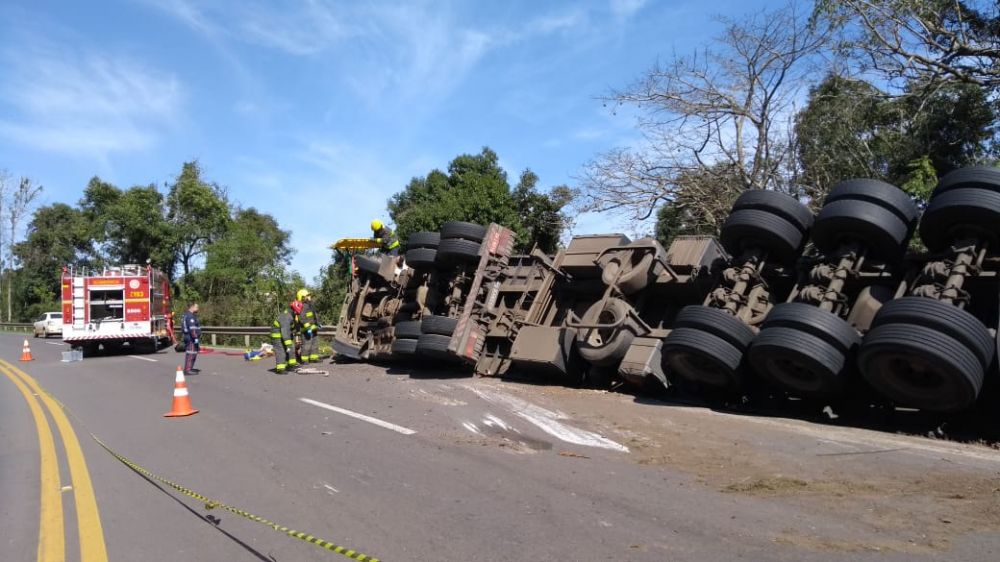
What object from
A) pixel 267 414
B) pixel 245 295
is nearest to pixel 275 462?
pixel 267 414

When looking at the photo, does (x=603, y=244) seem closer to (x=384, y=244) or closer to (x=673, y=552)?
(x=384, y=244)

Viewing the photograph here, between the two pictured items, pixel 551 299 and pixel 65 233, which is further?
pixel 65 233

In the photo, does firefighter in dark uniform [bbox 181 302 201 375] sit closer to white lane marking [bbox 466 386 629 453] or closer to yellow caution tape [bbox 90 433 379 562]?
white lane marking [bbox 466 386 629 453]

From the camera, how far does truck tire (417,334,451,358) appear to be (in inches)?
476

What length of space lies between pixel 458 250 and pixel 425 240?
1447 mm

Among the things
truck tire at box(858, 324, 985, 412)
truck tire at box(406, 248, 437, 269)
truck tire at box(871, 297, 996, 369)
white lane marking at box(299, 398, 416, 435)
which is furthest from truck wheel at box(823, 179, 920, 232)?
truck tire at box(406, 248, 437, 269)

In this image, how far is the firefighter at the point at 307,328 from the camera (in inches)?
586

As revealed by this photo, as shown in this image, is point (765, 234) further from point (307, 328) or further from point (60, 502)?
point (307, 328)

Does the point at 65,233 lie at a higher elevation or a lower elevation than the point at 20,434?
higher

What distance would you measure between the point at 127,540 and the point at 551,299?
8.39 metres

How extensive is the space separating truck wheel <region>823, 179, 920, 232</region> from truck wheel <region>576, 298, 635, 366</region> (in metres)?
3.28

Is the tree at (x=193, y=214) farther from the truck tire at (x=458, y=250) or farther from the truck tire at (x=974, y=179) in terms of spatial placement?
the truck tire at (x=974, y=179)

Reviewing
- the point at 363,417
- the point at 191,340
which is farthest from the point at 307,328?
the point at 363,417

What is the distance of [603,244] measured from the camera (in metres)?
11.8
